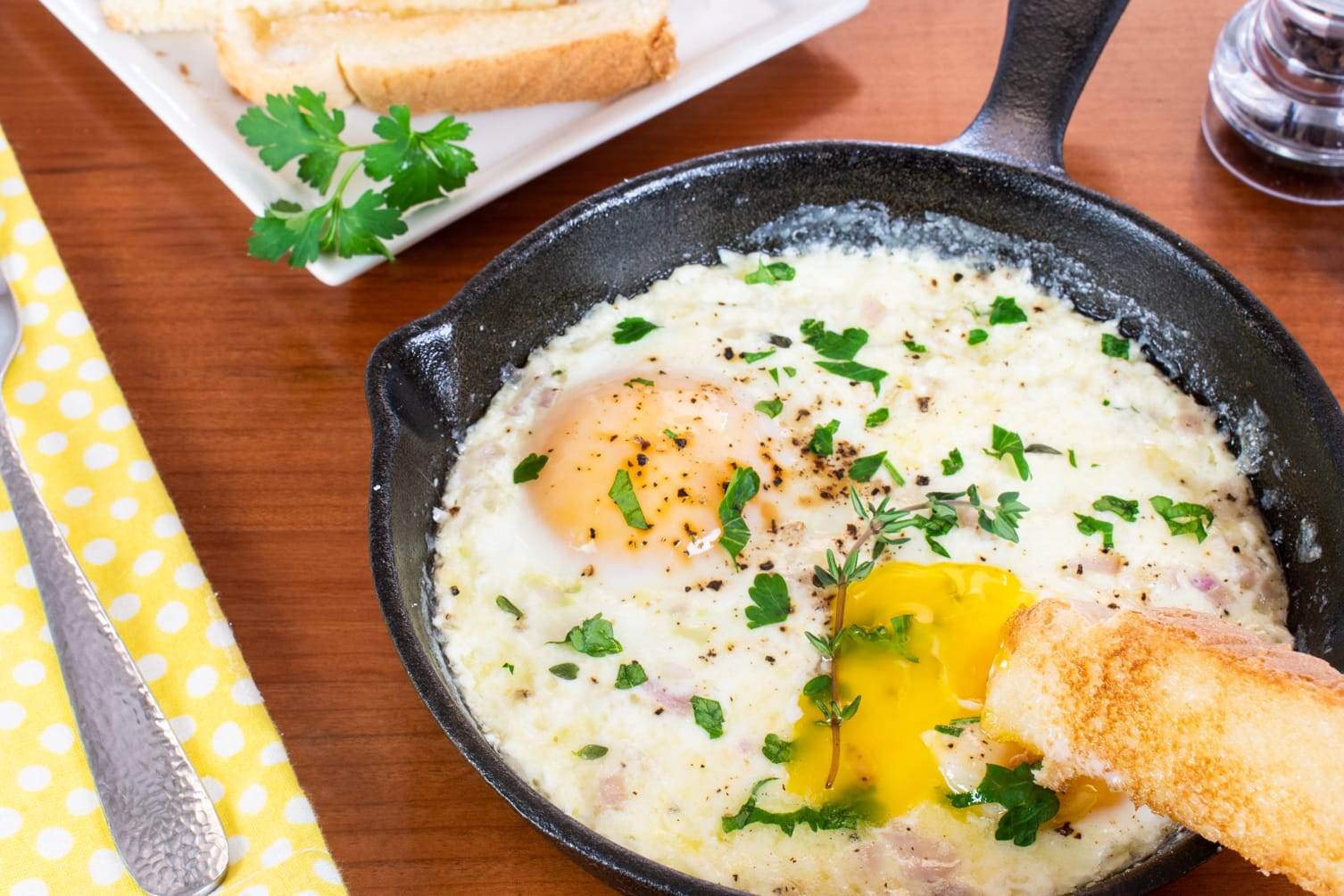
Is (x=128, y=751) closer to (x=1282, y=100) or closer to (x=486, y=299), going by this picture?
(x=486, y=299)

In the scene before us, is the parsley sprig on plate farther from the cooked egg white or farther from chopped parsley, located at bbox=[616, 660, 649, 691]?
chopped parsley, located at bbox=[616, 660, 649, 691]

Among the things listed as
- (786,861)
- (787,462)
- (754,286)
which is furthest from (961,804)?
(754,286)

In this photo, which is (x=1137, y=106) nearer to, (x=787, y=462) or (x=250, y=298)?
(x=787, y=462)

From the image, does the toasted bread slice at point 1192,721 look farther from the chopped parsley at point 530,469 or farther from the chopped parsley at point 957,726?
the chopped parsley at point 530,469

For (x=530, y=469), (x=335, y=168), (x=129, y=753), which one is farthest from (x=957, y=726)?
(x=335, y=168)

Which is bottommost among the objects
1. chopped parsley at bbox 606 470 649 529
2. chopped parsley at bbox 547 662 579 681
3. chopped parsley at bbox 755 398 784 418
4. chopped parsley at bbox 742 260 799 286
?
chopped parsley at bbox 547 662 579 681

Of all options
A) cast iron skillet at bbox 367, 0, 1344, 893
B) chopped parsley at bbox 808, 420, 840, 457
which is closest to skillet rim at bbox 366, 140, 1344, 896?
cast iron skillet at bbox 367, 0, 1344, 893
